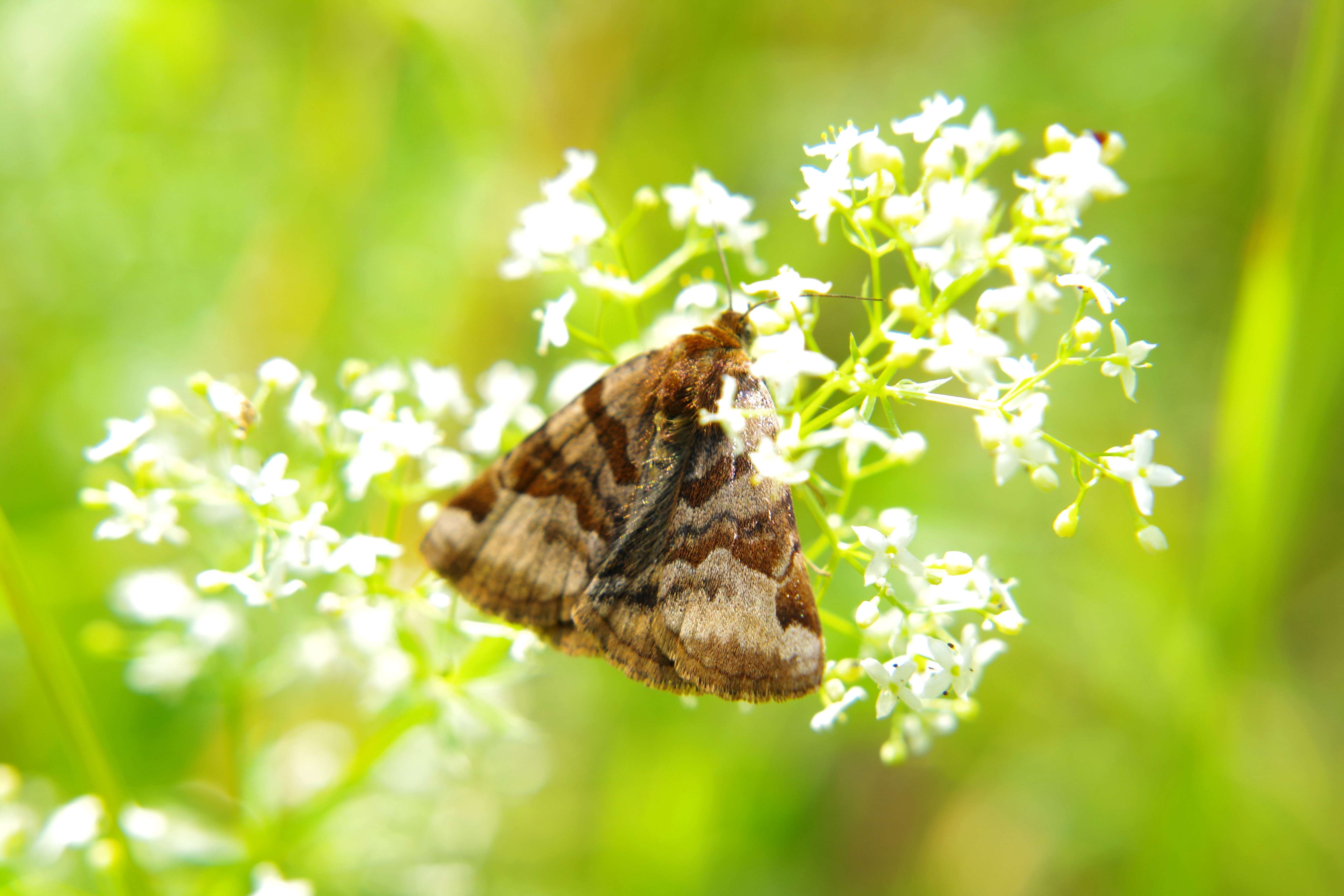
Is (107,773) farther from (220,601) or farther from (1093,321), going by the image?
(1093,321)

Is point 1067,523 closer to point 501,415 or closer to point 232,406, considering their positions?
point 501,415

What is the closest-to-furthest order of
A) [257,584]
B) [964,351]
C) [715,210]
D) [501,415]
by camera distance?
[964,351] < [257,584] < [715,210] < [501,415]

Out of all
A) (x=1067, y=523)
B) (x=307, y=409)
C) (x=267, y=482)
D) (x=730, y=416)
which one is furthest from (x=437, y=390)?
(x=1067, y=523)

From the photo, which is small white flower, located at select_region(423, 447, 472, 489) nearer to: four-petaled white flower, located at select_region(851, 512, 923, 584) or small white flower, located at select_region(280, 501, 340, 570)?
small white flower, located at select_region(280, 501, 340, 570)

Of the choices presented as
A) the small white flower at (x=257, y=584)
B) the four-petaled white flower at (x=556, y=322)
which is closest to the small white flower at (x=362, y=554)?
the small white flower at (x=257, y=584)

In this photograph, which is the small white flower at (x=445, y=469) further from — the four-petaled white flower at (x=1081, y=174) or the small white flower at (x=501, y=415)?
the four-petaled white flower at (x=1081, y=174)
